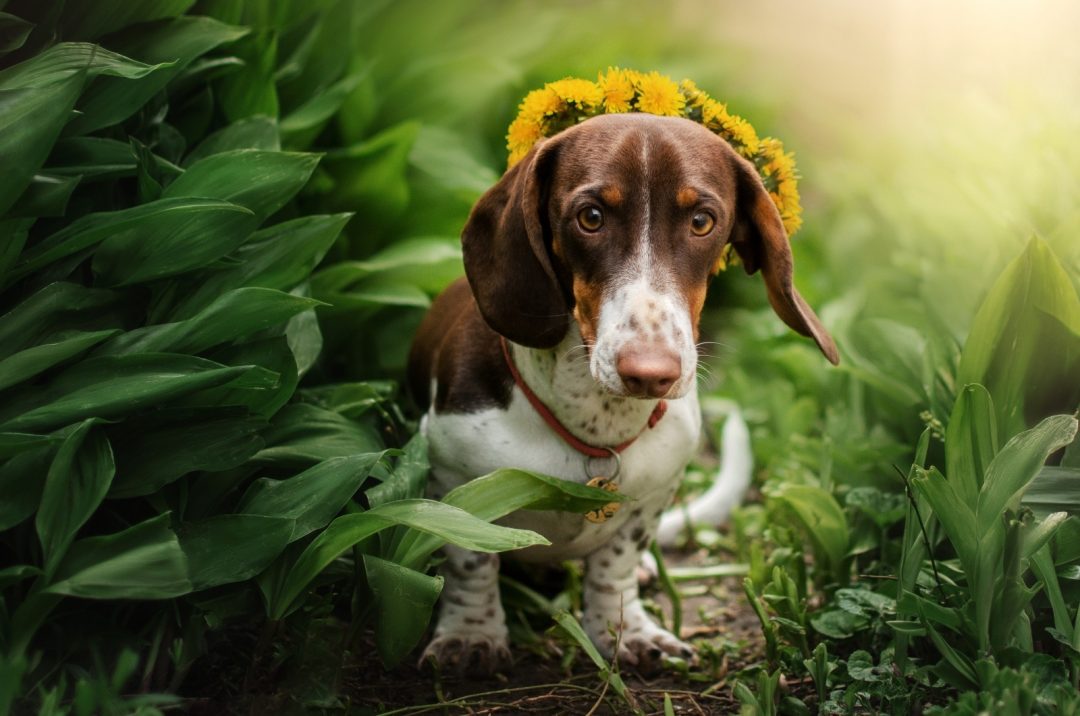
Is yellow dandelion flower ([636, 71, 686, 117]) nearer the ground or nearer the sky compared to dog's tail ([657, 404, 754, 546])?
nearer the sky

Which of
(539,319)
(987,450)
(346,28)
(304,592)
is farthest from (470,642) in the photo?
(346,28)

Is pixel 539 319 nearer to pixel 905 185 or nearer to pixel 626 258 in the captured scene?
pixel 626 258

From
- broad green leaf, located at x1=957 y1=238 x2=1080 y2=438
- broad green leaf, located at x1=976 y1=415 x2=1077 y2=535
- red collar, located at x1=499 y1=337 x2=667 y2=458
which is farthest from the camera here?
red collar, located at x1=499 y1=337 x2=667 y2=458

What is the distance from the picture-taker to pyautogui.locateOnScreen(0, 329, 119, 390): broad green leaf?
7.13 ft

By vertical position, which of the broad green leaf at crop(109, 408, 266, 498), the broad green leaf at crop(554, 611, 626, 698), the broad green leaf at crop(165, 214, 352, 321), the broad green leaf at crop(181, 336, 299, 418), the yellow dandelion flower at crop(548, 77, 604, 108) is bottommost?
the broad green leaf at crop(554, 611, 626, 698)

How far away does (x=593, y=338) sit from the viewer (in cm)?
242

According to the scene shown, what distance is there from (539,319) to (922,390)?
1.41m

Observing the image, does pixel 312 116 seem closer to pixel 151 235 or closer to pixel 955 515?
pixel 151 235

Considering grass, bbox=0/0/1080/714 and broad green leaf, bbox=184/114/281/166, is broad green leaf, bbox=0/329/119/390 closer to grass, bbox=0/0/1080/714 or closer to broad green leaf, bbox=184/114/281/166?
grass, bbox=0/0/1080/714

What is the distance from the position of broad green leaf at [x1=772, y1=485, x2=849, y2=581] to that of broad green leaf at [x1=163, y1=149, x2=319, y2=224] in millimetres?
1561

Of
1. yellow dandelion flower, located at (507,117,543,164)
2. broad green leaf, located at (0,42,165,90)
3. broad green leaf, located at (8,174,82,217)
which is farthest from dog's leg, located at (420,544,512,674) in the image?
broad green leaf, located at (0,42,165,90)

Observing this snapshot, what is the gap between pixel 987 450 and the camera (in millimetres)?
2453

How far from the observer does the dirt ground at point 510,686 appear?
2451 mm

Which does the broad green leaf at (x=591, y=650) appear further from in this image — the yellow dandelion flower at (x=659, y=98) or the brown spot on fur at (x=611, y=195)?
the yellow dandelion flower at (x=659, y=98)
